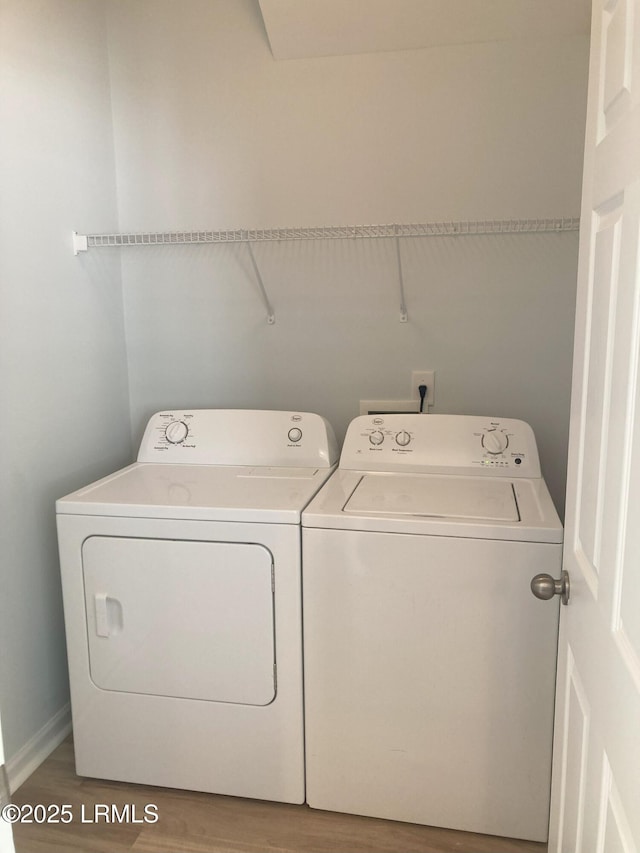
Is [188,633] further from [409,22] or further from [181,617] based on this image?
[409,22]

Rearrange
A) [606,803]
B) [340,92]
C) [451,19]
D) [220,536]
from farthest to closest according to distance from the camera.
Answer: [340,92] → [451,19] → [220,536] → [606,803]

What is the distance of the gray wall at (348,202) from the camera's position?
208 cm

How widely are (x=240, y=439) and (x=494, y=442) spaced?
2.53 ft

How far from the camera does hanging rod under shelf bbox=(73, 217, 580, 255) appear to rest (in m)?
2.02

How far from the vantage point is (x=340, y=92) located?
84.7 inches

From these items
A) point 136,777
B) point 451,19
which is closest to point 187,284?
point 451,19

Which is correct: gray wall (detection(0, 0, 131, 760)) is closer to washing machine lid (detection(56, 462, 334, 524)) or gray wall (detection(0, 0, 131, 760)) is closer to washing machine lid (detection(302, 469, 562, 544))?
washing machine lid (detection(56, 462, 334, 524))

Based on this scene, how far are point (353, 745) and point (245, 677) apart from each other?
12.2 inches

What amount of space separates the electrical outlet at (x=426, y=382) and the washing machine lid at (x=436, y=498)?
0.38 m

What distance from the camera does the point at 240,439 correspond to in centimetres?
212

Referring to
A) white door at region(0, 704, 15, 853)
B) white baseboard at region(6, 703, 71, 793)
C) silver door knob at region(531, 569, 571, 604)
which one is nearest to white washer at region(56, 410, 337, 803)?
white baseboard at region(6, 703, 71, 793)

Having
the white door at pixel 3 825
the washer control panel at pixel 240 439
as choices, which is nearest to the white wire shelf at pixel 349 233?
the washer control panel at pixel 240 439

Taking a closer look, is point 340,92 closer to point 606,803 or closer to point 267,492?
point 267,492

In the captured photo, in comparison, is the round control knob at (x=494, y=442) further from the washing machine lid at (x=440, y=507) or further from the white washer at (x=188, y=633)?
the white washer at (x=188, y=633)
